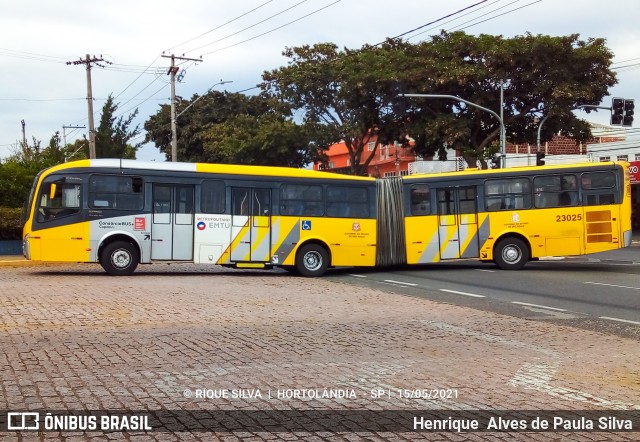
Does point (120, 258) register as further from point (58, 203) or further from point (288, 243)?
point (288, 243)

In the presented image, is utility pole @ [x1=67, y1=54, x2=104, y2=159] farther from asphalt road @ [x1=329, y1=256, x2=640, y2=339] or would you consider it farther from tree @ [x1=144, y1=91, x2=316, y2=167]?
asphalt road @ [x1=329, y1=256, x2=640, y2=339]

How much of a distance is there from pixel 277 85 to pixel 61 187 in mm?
27189

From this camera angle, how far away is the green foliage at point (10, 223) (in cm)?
2836

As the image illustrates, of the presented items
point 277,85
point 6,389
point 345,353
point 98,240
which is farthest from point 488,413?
point 277,85

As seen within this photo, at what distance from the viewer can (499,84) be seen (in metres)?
35.4

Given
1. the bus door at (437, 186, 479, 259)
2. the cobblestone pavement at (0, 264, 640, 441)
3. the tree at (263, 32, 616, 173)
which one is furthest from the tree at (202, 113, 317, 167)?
the cobblestone pavement at (0, 264, 640, 441)

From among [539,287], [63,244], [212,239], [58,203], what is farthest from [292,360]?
[58,203]

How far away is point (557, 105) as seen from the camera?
→ 3450 centimetres

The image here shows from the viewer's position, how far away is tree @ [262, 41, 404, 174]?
131 ft

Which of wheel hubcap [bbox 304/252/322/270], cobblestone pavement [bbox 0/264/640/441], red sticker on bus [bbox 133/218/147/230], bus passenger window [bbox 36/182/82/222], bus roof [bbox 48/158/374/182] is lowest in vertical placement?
cobblestone pavement [bbox 0/264/640/441]

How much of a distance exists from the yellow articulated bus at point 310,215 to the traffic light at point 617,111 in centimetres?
734

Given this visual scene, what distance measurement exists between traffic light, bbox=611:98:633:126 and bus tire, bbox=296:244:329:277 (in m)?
14.0

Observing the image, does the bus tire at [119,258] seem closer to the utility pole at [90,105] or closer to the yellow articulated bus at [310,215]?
the yellow articulated bus at [310,215]

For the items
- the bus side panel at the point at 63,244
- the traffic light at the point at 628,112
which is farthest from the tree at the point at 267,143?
the bus side panel at the point at 63,244
